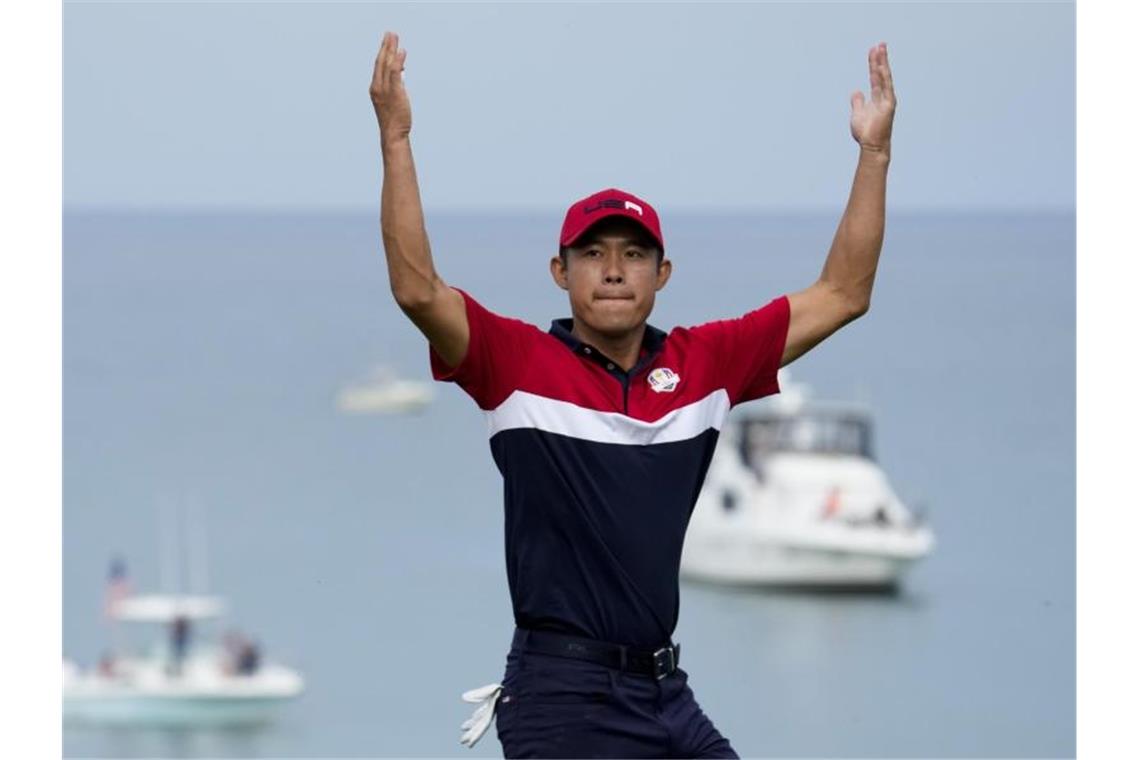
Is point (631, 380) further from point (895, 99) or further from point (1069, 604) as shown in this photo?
point (1069, 604)

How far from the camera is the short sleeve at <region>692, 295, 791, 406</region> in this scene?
17.8 feet

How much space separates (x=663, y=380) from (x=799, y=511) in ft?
108

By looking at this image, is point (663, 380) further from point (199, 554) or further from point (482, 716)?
point (199, 554)

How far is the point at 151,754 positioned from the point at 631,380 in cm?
2973

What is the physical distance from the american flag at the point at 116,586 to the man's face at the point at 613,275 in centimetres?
3440

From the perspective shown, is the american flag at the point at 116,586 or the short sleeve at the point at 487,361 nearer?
the short sleeve at the point at 487,361

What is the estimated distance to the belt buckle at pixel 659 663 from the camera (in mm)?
5133

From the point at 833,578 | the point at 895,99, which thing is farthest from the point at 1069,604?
the point at 895,99

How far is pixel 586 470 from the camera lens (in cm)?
511

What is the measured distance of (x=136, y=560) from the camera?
43031 mm

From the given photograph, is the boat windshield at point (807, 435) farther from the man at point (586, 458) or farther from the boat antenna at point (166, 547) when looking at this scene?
the man at point (586, 458)

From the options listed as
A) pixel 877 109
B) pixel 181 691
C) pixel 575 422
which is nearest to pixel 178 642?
pixel 181 691

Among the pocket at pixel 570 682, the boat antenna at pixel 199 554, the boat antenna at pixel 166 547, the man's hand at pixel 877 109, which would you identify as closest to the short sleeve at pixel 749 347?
the man's hand at pixel 877 109

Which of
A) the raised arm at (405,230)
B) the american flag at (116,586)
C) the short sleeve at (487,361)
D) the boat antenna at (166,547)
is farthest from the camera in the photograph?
the boat antenna at (166,547)
